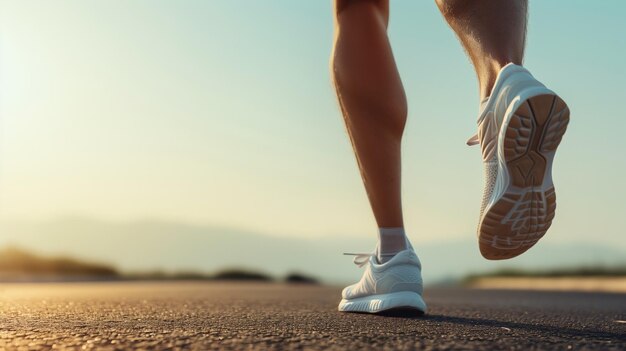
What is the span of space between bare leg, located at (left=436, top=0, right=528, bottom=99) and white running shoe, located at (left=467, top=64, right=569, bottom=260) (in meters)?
0.09

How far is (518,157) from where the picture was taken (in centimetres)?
181

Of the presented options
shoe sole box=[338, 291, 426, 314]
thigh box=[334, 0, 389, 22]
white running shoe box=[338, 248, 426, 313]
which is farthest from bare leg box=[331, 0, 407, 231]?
shoe sole box=[338, 291, 426, 314]

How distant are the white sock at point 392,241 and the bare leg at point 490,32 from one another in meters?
0.58

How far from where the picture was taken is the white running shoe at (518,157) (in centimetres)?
174

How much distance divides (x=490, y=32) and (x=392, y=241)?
77cm

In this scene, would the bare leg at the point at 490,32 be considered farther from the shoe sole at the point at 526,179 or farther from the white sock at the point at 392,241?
the white sock at the point at 392,241

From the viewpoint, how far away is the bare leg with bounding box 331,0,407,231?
2.32m

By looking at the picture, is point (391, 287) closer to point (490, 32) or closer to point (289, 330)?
point (289, 330)

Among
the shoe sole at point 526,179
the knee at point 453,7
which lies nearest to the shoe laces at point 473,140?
the shoe sole at point 526,179

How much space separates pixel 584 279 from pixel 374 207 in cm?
1020

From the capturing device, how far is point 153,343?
1.37m

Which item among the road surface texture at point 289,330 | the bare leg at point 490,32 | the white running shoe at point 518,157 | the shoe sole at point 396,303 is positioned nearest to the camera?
the road surface texture at point 289,330

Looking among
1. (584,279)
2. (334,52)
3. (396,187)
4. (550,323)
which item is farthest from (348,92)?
(584,279)

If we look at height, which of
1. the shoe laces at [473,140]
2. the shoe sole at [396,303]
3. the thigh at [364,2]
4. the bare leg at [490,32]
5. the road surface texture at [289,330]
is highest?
the thigh at [364,2]
